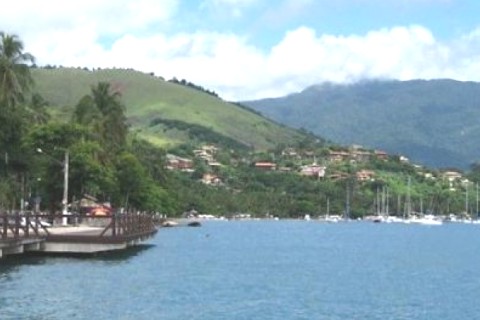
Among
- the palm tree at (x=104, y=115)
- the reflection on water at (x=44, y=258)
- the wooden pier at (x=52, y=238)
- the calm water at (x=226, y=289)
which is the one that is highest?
the palm tree at (x=104, y=115)

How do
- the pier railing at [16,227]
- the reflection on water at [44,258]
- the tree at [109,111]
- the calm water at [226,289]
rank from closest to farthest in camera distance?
the calm water at [226,289]
the pier railing at [16,227]
the reflection on water at [44,258]
the tree at [109,111]

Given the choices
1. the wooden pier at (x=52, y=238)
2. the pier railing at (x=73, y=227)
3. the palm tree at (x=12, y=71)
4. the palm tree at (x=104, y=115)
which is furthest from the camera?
the palm tree at (x=104, y=115)

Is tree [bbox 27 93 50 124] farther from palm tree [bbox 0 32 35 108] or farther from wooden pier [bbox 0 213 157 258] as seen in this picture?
→ wooden pier [bbox 0 213 157 258]

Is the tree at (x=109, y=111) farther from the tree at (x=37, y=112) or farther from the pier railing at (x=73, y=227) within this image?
the pier railing at (x=73, y=227)

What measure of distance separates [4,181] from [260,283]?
160 feet

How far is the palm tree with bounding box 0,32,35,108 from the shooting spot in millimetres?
81750

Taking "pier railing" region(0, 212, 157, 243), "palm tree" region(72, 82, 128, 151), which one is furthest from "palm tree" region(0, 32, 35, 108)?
"palm tree" region(72, 82, 128, 151)

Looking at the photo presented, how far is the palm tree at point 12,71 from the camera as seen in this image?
8175 centimetres

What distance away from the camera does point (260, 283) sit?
4731cm


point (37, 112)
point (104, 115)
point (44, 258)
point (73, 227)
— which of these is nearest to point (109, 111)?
point (104, 115)

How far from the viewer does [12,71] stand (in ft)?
270

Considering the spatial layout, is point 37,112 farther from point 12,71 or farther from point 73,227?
point 73,227

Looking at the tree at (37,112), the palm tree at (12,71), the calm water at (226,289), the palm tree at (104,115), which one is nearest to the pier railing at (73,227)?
the calm water at (226,289)

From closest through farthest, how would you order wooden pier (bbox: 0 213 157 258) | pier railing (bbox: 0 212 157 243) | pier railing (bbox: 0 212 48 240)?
pier railing (bbox: 0 212 48 240) → wooden pier (bbox: 0 213 157 258) → pier railing (bbox: 0 212 157 243)
